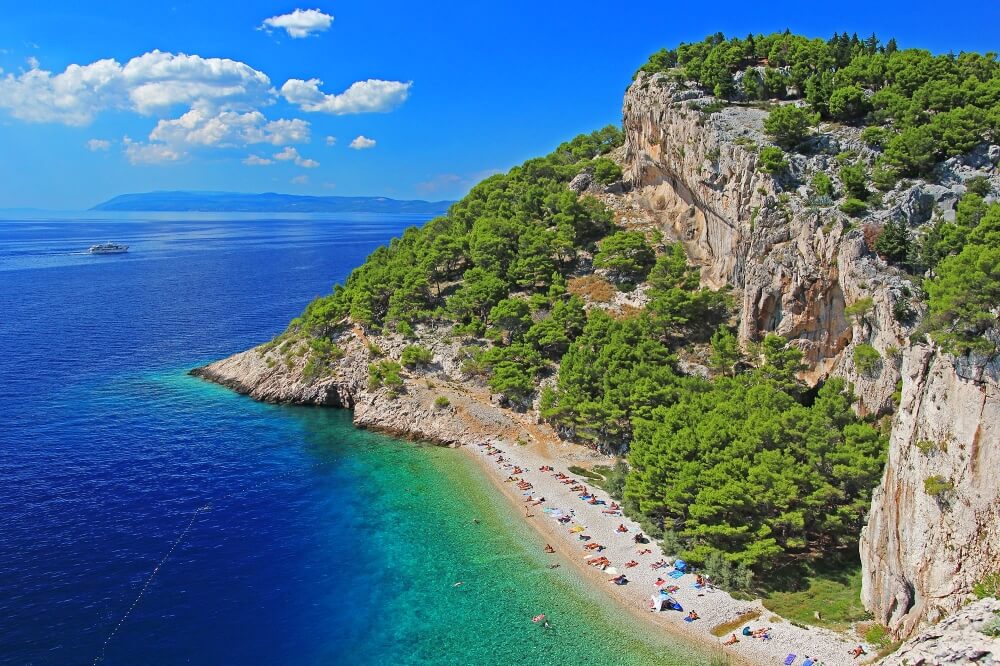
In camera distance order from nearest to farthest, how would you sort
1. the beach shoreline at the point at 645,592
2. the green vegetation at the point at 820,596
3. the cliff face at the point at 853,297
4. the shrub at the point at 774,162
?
the cliff face at the point at 853,297
the beach shoreline at the point at 645,592
the green vegetation at the point at 820,596
the shrub at the point at 774,162

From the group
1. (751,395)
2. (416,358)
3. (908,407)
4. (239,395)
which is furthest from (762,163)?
(239,395)

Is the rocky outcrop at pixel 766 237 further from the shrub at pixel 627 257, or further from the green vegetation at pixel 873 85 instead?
the shrub at pixel 627 257

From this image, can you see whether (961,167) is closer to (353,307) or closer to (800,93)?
(800,93)

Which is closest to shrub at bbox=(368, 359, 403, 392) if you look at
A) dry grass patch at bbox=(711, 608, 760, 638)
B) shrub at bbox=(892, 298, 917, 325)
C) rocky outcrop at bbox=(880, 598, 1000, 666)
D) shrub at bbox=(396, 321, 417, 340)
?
shrub at bbox=(396, 321, 417, 340)

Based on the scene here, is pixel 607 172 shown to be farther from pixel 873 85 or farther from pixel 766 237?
pixel 766 237

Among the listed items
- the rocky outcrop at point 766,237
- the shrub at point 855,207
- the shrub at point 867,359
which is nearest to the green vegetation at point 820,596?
the rocky outcrop at point 766,237

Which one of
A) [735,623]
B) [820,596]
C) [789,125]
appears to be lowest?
[735,623]

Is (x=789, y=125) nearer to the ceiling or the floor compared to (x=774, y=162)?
nearer to the ceiling

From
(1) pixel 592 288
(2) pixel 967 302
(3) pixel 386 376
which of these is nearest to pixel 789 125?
(1) pixel 592 288
